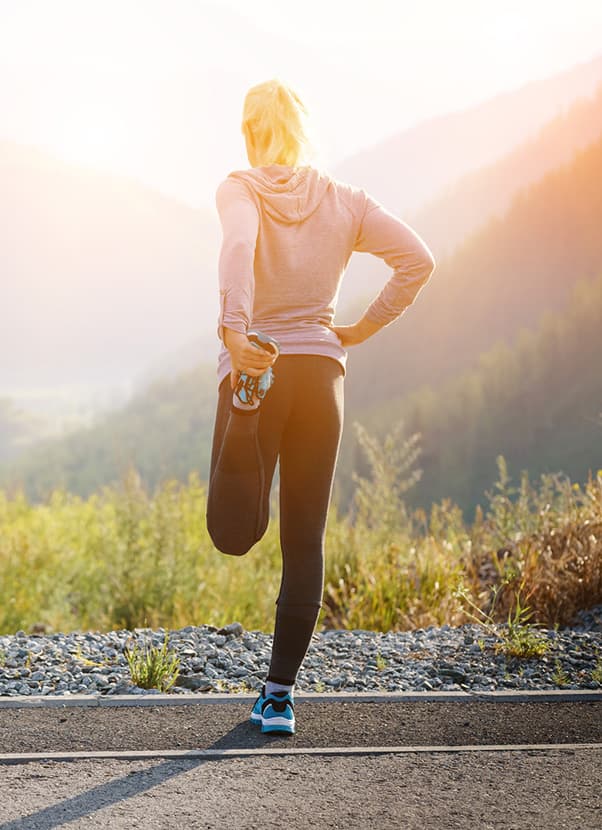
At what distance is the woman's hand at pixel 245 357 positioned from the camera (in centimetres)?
335

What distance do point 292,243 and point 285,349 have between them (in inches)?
14.1

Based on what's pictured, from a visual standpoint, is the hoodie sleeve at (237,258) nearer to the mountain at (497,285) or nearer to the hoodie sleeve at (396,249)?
the hoodie sleeve at (396,249)

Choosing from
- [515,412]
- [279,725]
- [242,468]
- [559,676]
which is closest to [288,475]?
[242,468]

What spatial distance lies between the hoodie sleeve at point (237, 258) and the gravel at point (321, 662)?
5.67 feet

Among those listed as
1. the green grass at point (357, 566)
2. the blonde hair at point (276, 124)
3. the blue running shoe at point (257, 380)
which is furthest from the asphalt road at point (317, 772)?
the blonde hair at point (276, 124)

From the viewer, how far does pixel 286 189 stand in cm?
363

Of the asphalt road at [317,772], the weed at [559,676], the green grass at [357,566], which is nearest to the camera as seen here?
the asphalt road at [317,772]

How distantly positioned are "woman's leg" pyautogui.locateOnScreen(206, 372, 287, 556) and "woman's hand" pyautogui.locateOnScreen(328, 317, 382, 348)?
38 centimetres

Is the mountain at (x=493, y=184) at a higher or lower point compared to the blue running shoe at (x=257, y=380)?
higher

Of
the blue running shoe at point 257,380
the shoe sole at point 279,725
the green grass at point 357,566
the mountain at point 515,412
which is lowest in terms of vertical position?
the shoe sole at point 279,725

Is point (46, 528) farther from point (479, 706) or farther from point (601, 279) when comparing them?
point (601, 279)

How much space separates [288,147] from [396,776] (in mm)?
2057

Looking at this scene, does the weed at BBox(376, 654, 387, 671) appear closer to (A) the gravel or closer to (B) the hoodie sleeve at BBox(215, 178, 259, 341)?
(A) the gravel

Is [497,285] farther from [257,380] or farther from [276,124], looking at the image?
[257,380]
